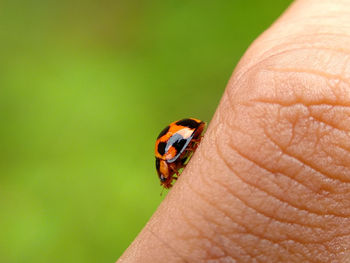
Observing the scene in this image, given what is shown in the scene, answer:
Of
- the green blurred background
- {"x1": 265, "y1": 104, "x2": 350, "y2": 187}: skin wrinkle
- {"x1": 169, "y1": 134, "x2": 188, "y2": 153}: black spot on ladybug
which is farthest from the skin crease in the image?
the green blurred background

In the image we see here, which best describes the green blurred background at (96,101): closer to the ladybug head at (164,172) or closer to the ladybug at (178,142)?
the ladybug head at (164,172)

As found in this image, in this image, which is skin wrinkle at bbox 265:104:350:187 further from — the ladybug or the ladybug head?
the ladybug head

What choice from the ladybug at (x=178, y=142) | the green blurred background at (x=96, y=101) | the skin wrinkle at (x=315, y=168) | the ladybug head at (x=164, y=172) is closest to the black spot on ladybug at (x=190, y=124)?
the ladybug at (x=178, y=142)

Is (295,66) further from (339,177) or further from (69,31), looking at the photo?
(69,31)

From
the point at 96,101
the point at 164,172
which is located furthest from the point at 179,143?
the point at 96,101

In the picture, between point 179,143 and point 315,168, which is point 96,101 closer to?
point 179,143
